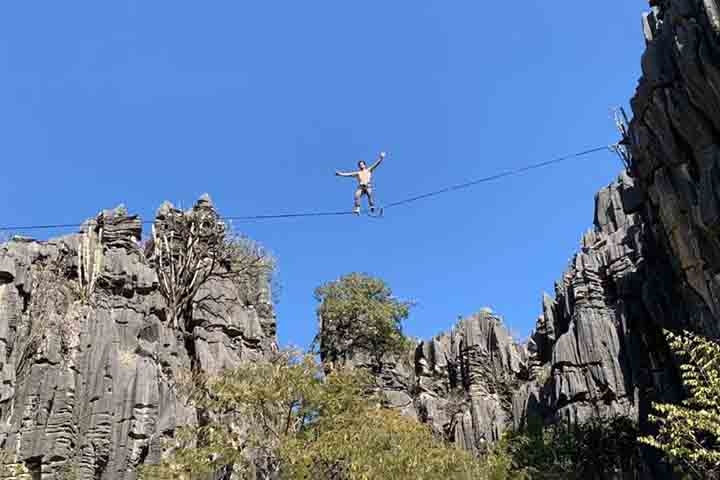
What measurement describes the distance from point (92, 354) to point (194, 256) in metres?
10.9

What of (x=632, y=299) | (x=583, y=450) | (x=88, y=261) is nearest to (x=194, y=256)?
(x=88, y=261)

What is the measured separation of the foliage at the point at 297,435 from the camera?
15.7 m

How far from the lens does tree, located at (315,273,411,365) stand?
41.2 m

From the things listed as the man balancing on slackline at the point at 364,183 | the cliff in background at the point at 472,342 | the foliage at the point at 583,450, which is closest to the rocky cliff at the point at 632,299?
the cliff in background at the point at 472,342

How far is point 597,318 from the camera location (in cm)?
→ 3569

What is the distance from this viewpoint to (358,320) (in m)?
41.3

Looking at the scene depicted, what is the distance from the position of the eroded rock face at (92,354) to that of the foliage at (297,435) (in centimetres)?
696

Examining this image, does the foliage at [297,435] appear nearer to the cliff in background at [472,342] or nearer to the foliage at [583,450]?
the cliff in background at [472,342]

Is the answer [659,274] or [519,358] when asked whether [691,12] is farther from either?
[519,358]

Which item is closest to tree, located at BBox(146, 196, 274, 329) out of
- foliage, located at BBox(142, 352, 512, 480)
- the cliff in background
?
the cliff in background

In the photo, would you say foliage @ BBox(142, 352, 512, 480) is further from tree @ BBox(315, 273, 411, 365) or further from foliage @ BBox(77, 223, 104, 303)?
tree @ BBox(315, 273, 411, 365)

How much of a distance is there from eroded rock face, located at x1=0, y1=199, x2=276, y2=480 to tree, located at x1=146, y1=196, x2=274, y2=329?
1966 mm

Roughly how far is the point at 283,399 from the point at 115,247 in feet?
59.5

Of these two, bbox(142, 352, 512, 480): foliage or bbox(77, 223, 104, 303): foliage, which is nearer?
bbox(142, 352, 512, 480): foliage
